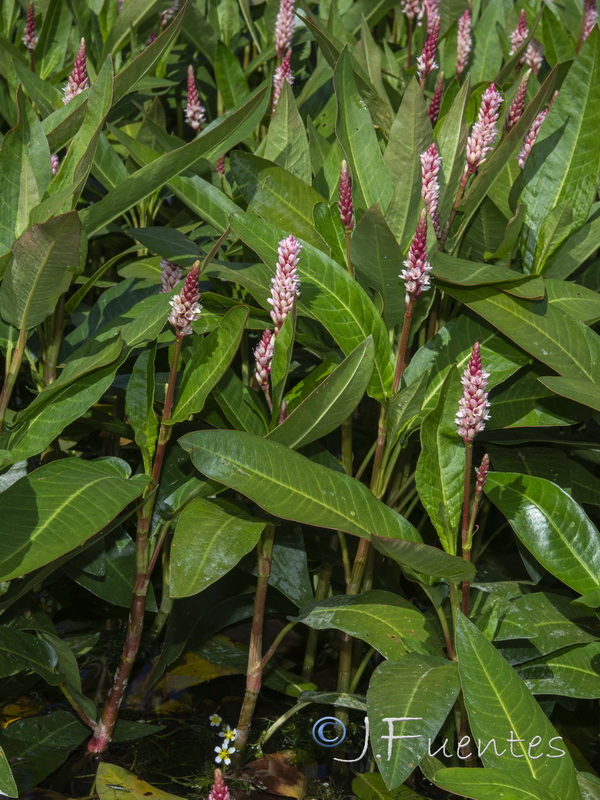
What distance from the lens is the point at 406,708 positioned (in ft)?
5.86

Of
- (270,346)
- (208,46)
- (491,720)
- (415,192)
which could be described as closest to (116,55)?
(208,46)

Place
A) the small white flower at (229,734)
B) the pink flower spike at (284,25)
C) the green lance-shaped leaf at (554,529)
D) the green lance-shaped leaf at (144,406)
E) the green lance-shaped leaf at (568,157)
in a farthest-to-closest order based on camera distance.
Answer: the pink flower spike at (284,25), the green lance-shaped leaf at (568,157), the small white flower at (229,734), the green lance-shaped leaf at (144,406), the green lance-shaped leaf at (554,529)

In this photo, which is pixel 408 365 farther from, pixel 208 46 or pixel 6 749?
pixel 208 46

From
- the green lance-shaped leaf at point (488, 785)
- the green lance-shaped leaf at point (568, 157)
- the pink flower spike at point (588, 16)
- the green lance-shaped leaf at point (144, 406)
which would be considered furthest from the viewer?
the pink flower spike at point (588, 16)

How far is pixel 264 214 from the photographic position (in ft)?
7.86

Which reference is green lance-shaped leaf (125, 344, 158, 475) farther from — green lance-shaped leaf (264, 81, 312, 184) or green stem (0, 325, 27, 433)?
green lance-shaped leaf (264, 81, 312, 184)

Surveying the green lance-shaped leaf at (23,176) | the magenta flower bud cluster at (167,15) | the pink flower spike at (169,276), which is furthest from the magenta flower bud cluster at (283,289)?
the magenta flower bud cluster at (167,15)

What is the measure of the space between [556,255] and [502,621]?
908 millimetres

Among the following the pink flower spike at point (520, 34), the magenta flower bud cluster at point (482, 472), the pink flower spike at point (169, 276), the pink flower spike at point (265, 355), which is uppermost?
the pink flower spike at point (520, 34)

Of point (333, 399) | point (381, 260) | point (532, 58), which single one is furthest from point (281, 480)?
point (532, 58)

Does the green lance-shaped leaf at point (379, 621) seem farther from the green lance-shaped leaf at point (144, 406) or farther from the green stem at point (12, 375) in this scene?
the green stem at point (12, 375)

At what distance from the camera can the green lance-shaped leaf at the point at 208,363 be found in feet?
6.59

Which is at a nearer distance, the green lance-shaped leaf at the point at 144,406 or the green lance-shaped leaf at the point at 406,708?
the green lance-shaped leaf at the point at 406,708

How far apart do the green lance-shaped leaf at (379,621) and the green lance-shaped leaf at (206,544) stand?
24cm
